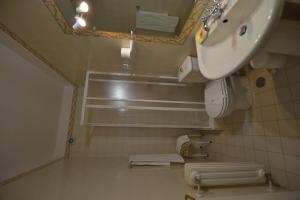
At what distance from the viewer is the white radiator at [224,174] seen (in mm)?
821

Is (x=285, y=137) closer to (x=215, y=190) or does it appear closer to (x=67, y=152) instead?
(x=215, y=190)

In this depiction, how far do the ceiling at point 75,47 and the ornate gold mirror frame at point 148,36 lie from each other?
27 mm

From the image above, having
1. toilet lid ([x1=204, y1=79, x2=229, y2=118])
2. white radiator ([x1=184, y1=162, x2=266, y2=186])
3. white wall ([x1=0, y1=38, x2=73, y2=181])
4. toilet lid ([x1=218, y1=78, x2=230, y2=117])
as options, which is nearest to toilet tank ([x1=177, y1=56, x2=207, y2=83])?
toilet lid ([x1=204, y1=79, x2=229, y2=118])

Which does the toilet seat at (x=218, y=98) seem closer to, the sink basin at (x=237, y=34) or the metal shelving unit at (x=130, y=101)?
the metal shelving unit at (x=130, y=101)

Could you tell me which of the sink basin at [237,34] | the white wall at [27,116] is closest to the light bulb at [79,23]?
the white wall at [27,116]

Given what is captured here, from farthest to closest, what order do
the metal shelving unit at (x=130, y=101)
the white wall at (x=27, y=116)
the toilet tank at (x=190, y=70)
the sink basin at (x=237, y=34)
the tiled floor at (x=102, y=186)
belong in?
the metal shelving unit at (x=130, y=101)
the toilet tank at (x=190, y=70)
the white wall at (x=27, y=116)
the tiled floor at (x=102, y=186)
the sink basin at (x=237, y=34)

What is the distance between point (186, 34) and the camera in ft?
3.51

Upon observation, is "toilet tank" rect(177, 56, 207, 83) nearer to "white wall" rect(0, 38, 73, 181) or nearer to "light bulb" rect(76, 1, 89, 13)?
"light bulb" rect(76, 1, 89, 13)

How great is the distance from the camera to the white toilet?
3.85 ft

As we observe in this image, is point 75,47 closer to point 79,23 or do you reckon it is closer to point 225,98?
point 79,23

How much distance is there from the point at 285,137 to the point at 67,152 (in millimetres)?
2003

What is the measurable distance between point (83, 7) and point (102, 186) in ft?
4.06

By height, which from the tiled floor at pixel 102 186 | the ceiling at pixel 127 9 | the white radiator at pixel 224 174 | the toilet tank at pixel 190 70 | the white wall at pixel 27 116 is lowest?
the tiled floor at pixel 102 186

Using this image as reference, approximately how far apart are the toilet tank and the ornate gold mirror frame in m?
0.22
